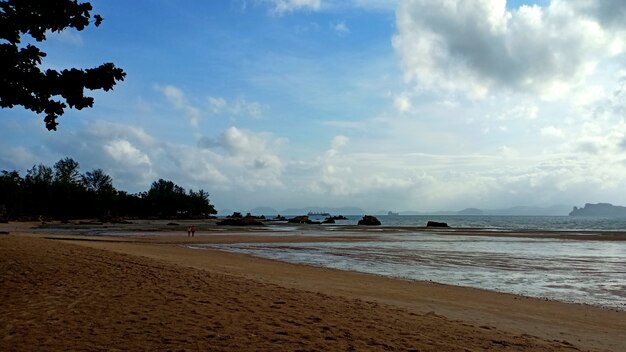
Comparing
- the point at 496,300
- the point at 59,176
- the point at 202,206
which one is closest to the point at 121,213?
the point at 59,176

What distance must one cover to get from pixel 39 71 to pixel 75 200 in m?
134

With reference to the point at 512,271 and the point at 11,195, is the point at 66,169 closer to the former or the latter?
the point at 11,195

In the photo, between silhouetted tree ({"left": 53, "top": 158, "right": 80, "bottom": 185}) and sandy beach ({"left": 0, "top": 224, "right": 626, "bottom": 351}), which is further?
silhouetted tree ({"left": 53, "top": 158, "right": 80, "bottom": 185})

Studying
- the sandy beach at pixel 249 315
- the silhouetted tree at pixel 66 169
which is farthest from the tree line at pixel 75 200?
the sandy beach at pixel 249 315

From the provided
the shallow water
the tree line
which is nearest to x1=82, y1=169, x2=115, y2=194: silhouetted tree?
the tree line

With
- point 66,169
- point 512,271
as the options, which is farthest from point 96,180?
point 512,271

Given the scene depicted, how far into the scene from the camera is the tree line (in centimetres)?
10975

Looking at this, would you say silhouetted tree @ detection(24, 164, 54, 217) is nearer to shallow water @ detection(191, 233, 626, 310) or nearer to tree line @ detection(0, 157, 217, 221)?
tree line @ detection(0, 157, 217, 221)

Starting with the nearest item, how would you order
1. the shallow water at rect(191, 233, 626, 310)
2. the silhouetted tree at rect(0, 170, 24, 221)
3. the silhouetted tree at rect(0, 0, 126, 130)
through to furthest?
the silhouetted tree at rect(0, 0, 126, 130)
the shallow water at rect(191, 233, 626, 310)
the silhouetted tree at rect(0, 170, 24, 221)

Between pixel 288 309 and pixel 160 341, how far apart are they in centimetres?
366

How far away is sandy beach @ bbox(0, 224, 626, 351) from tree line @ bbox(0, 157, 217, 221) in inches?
3588

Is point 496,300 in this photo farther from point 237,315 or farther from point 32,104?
point 32,104

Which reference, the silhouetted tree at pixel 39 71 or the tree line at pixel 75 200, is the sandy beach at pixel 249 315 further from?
the tree line at pixel 75 200

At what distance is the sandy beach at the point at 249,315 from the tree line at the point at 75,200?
91.1 m
